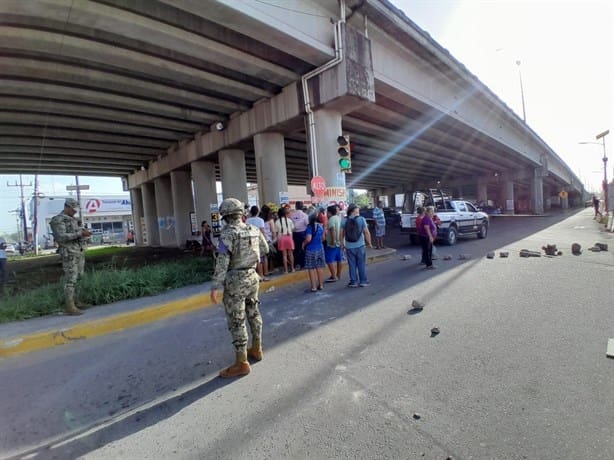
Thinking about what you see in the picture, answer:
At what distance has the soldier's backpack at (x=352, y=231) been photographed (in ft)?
23.3

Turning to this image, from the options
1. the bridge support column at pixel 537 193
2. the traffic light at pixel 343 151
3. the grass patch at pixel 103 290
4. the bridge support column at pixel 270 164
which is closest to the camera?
the grass patch at pixel 103 290

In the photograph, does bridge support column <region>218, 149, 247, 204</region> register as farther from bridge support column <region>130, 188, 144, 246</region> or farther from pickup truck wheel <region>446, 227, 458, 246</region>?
bridge support column <region>130, 188, 144, 246</region>

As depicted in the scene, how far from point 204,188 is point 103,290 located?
1193cm

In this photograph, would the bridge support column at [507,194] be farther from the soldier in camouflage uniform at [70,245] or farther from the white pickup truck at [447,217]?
the soldier in camouflage uniform at [70,245]

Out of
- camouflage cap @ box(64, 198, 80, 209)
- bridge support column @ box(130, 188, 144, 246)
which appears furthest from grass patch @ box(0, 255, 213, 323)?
bridge support column @ box(130, 188, 144, 246)

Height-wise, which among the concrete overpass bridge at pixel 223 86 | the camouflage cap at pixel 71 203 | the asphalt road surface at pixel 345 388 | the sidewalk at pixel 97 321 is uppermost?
the concrete overpass bridge at pixel 223 86

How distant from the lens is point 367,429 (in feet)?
8.23

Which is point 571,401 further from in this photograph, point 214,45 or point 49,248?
point 49,248

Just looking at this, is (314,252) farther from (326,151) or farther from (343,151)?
(326,151)

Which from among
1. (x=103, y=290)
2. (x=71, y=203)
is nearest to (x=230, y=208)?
(x=71, y=203)

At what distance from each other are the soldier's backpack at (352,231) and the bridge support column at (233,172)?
9532 millimetres

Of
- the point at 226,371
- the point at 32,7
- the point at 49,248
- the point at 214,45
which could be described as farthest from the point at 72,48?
the point at 49,248

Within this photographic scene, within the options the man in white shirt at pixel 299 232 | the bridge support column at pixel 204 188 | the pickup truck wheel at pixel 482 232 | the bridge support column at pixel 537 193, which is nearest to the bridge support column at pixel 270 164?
the man in white shirt at pixel 299 232

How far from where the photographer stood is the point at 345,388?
10.2 ft
